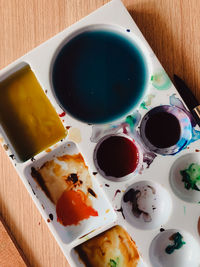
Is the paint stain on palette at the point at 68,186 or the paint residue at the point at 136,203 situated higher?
the paint stain on palette at the point at 68,186

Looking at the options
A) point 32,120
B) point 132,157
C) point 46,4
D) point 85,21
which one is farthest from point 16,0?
point 132,157

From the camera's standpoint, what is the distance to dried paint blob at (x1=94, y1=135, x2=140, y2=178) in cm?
101

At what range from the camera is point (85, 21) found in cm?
100

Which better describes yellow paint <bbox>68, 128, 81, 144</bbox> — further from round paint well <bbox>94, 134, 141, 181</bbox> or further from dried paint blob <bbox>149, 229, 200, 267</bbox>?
dried paint blob <bbox>149, 229, 200, 267</bbox>

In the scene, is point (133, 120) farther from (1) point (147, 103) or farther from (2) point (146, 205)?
(2) point (146, 205)

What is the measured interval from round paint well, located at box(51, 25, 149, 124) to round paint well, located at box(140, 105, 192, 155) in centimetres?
6

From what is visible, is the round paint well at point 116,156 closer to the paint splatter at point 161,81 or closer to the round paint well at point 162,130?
the round paint well at point 162,130

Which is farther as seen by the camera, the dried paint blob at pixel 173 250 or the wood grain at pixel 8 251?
the wood grain at pixel 8 251

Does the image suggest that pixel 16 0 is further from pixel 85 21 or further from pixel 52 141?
pixel 52 141

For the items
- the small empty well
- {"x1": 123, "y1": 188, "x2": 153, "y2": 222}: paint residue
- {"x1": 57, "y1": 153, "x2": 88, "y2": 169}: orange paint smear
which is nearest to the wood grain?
the small empty well

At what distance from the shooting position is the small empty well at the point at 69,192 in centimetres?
105

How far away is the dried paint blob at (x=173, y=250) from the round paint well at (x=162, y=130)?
23 cm

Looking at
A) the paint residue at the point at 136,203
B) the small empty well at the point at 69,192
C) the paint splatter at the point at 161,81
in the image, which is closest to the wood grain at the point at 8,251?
the small empty well at the point at 69,192

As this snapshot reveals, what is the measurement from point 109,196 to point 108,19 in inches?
18.9
